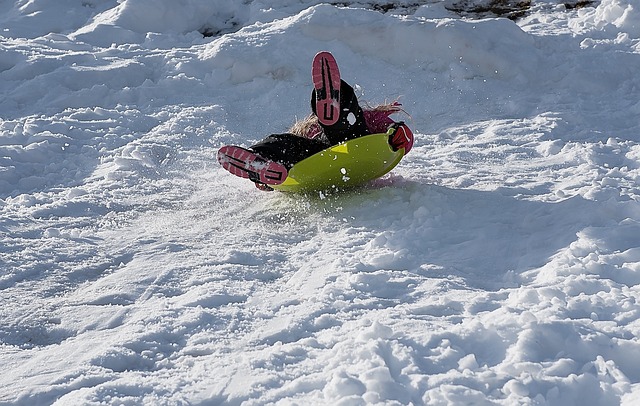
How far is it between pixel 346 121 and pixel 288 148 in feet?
1.22

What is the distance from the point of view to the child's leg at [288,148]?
441 cm

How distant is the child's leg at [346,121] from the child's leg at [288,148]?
0.37 feet

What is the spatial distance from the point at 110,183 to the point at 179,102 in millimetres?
1606

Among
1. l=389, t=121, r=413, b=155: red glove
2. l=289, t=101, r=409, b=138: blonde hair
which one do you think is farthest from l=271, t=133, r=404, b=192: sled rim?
l=289, t=101, r=409, b=138: blonde hair

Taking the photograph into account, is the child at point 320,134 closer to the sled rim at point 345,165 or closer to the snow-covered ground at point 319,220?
the sled rim at point 345,165

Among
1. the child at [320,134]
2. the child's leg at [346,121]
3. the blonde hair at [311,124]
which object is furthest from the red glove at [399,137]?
the blonde hair at [311,124]

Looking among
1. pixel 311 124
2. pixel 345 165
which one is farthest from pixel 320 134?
pixel 345 165

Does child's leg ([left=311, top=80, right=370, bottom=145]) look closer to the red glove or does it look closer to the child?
the child

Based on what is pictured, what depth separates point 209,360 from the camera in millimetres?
2785

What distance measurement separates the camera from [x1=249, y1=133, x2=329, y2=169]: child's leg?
14.5ft

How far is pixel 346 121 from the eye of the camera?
442 centimetres

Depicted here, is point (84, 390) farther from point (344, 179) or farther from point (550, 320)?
point (344, 179)

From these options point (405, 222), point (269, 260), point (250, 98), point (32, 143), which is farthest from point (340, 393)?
point (250, 98)

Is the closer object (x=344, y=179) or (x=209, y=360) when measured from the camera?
(x=209, y=360)
